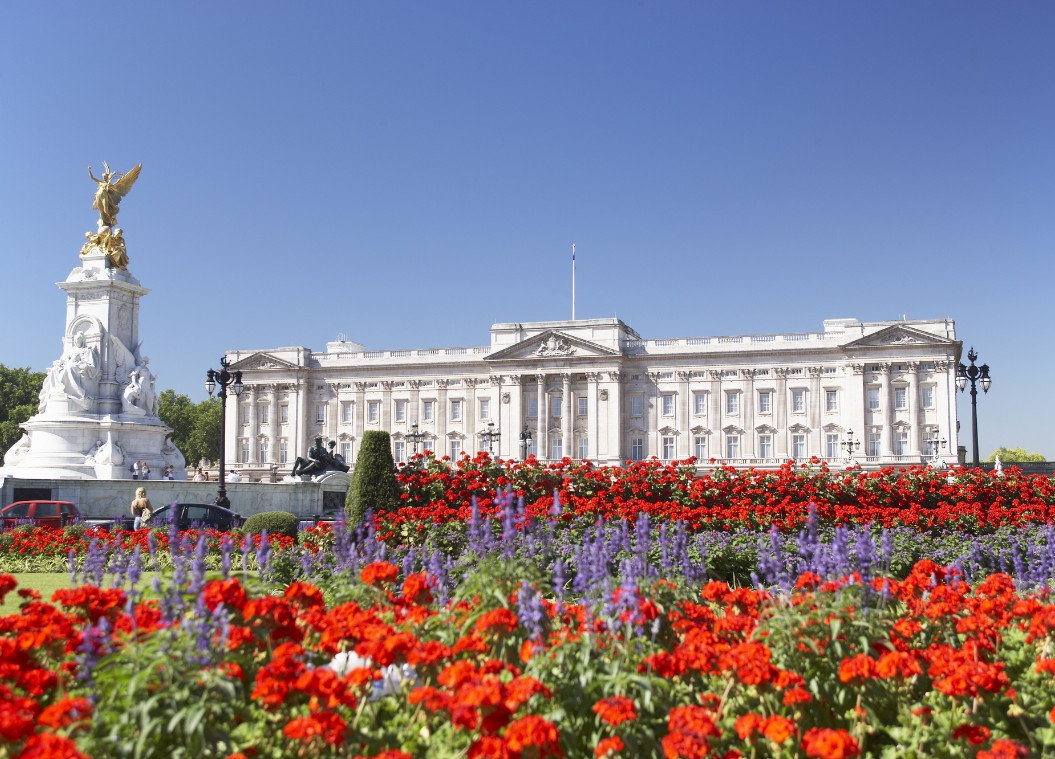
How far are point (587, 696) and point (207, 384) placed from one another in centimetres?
2598

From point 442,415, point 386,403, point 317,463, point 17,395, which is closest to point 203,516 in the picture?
point 317,463

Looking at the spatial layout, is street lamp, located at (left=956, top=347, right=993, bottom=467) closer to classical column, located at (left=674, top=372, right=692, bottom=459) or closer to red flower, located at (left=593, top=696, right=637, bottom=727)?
red flower, located at (left=593, top=696, right=637, bottom=727)

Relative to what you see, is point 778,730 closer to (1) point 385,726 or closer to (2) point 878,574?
(1) point 385,726

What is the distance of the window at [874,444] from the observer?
215 feet

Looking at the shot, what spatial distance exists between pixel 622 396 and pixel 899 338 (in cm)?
2012

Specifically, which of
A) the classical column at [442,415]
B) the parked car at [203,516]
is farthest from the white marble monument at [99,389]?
the classical column at [442,415]

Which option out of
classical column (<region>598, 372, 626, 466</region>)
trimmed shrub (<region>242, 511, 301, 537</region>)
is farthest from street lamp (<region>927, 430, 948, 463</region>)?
trimmed shrub (<region>242, 511, 301, 537</region>)

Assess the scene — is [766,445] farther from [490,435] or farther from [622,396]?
[490,435]

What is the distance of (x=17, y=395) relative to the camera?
76875mm

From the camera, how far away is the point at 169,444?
30.9 m

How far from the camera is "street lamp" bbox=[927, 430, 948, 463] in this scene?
202 ft

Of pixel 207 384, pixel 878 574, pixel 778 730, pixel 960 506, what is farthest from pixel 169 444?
pixel 778 730

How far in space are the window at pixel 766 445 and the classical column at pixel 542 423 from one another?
1594cm

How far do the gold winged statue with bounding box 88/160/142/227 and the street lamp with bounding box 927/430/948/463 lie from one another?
166 ft
